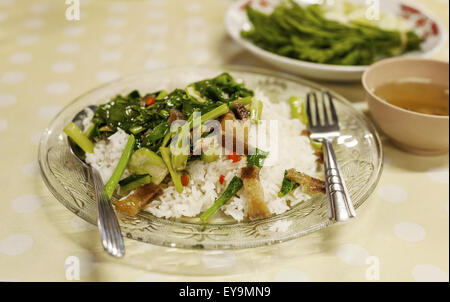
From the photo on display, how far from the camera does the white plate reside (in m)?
2.69

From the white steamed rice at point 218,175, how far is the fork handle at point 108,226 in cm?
19

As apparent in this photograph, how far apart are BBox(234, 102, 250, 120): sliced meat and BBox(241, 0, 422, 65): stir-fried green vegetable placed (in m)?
1.02

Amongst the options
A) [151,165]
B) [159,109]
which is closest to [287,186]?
[151,165]

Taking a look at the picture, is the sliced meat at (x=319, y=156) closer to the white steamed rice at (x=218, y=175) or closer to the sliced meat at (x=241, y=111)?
the white steamed rice at (x=218, y=175)

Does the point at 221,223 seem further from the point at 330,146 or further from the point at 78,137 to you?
the point at 78,137

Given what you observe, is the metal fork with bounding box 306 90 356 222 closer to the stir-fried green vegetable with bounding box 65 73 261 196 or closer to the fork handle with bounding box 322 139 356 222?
the fork handle with bounding box 322 139 356 222

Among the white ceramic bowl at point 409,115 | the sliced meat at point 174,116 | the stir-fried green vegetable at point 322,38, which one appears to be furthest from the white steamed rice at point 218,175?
the stir-fried green vegetable at point 322,38

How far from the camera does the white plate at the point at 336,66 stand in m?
2.69

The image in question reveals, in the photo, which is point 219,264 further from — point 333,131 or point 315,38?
point 315,38

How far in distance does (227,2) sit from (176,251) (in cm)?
303

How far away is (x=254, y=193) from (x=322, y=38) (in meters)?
1.73

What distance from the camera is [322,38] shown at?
3041 mm

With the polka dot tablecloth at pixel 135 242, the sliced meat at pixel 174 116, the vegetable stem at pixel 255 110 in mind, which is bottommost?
the polka dot tablecloth at pixel 135 242

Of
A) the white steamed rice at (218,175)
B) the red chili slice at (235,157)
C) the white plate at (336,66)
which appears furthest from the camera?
the white plate at (336,66)
